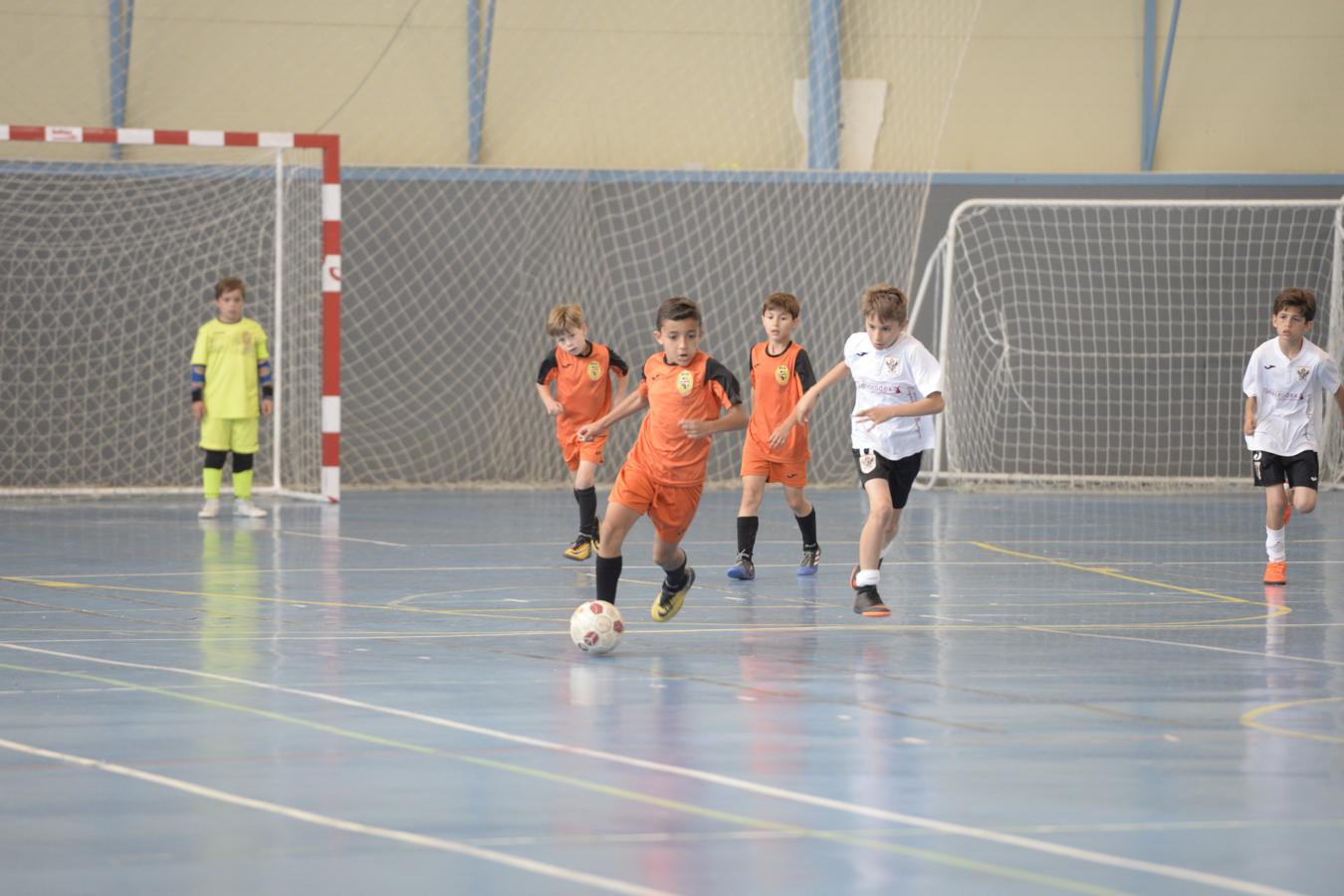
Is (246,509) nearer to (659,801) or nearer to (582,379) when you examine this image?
(582,379)

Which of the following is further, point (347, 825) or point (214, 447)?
point (214, 447)

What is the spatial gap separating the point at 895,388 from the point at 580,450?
3.07 metres

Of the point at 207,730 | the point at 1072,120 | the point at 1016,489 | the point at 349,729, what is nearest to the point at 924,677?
the point at 349,729

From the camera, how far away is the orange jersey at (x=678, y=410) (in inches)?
301

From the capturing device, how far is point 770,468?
1063 centimetres

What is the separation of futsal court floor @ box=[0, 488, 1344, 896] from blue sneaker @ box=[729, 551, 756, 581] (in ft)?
0.37

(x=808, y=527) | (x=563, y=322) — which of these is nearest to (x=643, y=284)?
(x=563, y=322)

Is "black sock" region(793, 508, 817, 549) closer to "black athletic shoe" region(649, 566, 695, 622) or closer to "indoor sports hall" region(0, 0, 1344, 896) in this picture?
"indoor sports hall" region(0, 0, 1344, 896)

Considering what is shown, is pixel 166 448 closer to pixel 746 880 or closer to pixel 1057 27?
pixel 1057 27

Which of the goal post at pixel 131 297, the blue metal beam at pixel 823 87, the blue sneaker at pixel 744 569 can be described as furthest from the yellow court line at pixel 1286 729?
the blue metal beam at pixel 823 87

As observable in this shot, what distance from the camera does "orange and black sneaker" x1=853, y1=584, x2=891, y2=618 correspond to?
833cm

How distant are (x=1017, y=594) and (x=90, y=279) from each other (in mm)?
10662

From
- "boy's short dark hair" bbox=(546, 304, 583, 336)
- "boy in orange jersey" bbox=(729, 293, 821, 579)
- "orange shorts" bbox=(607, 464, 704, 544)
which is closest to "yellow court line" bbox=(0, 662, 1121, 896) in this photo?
"orange shorts" bbox=(607, 464, 704, 544)

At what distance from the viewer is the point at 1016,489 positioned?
17.5 m
